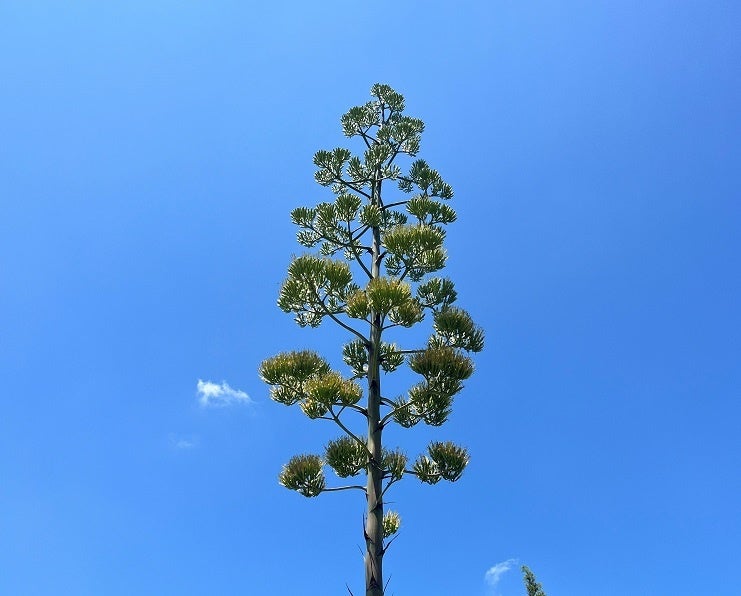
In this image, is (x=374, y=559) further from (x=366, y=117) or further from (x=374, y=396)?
(x=366, y=117)

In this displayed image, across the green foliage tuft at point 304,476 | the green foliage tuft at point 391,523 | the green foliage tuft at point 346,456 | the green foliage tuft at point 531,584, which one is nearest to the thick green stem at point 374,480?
the green foliage tuft at point 346,456

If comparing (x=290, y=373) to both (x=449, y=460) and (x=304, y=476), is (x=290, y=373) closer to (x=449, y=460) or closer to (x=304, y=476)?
(x=304, y=476)

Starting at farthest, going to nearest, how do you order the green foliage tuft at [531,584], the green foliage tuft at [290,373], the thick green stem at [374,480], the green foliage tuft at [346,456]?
the green foliage tuft at [531,584], the green foliage tuft at [290,373], the green foliage tuft at [346,456], the thick green stem at [374,480]

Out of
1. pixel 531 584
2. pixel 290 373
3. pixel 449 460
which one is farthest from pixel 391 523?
pixel 531 584

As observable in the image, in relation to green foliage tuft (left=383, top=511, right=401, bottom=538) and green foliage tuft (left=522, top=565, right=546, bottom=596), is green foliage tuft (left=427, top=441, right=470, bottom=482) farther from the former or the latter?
green foliage tuft (left=522, top=565, right=546, bottom=596)

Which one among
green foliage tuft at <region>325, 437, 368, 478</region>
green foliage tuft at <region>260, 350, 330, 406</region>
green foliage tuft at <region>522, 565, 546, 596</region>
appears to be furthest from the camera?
green foliage tuft at <region>522, 565, 546, 596</region>

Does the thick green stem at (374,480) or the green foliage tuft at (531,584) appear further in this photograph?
the green foliage tuft at (531,584)

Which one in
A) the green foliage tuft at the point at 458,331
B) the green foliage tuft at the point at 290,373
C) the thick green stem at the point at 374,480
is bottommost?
the thick green stem at the point at 374,480

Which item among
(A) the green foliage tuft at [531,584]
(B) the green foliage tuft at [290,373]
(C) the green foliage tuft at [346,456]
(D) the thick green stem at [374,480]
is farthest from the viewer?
(A) the green foliage tuft at [531,584]

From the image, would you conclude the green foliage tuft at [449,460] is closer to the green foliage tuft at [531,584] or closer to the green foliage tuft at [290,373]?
the green foliage tuft at [290,373]

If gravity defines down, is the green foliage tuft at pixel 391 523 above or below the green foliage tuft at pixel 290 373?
below

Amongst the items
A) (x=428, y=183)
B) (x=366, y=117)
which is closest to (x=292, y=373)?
(x=428, y=183)

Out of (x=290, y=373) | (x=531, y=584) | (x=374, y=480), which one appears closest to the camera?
(x=374, y=480)

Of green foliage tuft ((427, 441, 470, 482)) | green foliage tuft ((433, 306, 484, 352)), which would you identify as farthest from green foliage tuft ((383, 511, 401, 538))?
green foliage tuft ((433, 306, 484, 352))
